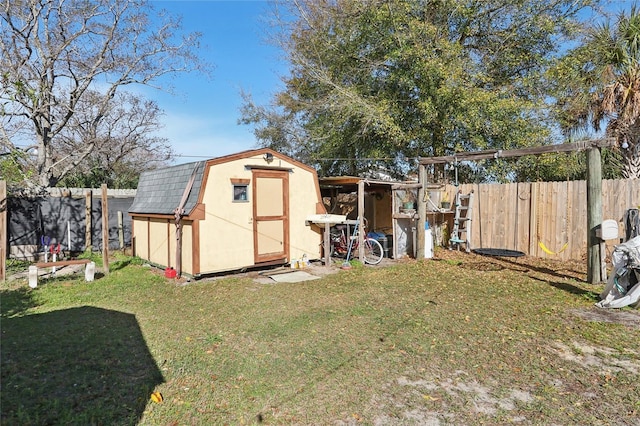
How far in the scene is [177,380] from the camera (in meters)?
3.00

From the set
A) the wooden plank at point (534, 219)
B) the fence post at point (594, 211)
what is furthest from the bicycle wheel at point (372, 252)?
the fence post at point (594, 211)

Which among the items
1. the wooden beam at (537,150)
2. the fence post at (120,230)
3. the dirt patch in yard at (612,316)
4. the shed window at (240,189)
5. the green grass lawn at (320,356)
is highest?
the wooden beam at (537,150)

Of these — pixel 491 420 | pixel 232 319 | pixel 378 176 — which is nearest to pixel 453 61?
pixel 378 176

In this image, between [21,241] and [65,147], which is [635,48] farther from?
[65,147]

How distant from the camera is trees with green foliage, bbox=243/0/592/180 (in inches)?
383

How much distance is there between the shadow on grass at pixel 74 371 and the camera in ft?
8.19

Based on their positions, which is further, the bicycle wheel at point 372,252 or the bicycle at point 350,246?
the bicycle at point 350,246

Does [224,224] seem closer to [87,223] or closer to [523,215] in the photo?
[87,223]

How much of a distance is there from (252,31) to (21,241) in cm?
1029

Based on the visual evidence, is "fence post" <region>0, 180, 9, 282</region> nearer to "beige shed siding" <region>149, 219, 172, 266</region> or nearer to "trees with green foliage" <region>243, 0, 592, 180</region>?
"beige shed siding" <region>149, 219, 172, 266</region>

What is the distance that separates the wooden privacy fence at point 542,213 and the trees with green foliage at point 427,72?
2.00 m

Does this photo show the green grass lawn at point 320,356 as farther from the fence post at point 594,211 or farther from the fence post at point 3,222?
the fence post at point 3,222

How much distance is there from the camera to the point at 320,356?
3455 millimetres

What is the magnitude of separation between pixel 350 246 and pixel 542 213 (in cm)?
449
